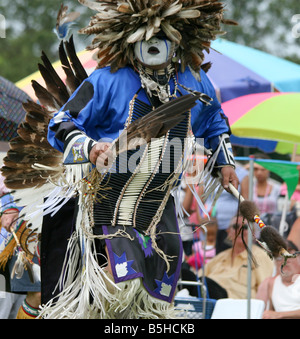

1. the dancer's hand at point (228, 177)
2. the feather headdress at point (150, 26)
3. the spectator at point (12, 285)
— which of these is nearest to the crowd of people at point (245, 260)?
the dancer's hand at point (228, 177)

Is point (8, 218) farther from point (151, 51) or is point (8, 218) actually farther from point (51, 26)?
point (51, 26)

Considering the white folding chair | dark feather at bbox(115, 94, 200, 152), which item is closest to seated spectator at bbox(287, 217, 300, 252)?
the white folding chair

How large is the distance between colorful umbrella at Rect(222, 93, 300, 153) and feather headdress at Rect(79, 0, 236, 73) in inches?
94.9

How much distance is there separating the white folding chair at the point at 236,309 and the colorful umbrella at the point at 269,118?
4.85 ft

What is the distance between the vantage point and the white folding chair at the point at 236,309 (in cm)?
554

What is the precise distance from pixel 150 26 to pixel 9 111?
7.31 ft

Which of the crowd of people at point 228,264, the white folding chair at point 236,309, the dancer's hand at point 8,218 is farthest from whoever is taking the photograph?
the white folding chair at point 236,309

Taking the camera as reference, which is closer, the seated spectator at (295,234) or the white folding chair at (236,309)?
the white folding chair at (236,309)

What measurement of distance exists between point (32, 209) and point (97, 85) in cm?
89

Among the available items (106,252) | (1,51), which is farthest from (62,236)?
(1,51)

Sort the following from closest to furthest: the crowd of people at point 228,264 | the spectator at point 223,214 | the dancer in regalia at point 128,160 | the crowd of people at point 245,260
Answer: the dancer in regalia at point 128,160
the crowd of people at point 228,264
the crowd of people at point 245,260
the spectator at point 223,214

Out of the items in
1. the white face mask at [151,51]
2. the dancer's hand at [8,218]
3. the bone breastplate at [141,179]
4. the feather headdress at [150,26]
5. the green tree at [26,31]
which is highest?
the green tree at [26,31]

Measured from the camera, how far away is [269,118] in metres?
6.32

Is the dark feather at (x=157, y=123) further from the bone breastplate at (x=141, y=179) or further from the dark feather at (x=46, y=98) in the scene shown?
the dark feather at (x=46, y=98)
